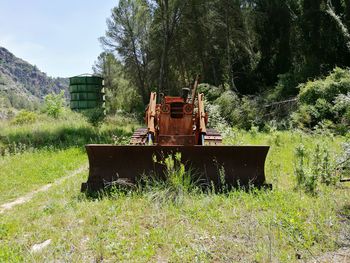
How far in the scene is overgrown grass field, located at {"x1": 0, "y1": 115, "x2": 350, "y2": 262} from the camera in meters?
3.06

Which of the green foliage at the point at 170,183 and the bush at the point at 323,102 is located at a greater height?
the bush at the point at 323,102

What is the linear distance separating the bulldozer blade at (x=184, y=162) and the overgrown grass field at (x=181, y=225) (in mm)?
304

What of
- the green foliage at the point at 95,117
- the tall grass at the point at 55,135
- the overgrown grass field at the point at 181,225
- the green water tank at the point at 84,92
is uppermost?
the green water tank at the point at 84,92

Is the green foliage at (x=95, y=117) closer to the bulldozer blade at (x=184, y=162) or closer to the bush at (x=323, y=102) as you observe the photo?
the bush at (x=323, y=102)

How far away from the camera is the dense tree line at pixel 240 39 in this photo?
1452 centimetres

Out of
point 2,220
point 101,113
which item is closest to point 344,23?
point 101,113

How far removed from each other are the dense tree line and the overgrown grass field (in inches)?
429

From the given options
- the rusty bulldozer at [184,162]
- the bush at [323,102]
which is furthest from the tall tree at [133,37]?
the rusty bulldozer at [184,162]

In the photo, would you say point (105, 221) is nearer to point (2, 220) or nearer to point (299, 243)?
point (2, 220)

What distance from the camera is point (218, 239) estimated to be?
3.31m

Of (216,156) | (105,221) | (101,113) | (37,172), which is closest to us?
(105,221)

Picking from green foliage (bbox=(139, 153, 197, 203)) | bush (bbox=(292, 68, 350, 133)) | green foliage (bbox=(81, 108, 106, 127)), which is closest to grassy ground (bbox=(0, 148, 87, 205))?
green foliage (bbox=(139, 153, 197, 203))

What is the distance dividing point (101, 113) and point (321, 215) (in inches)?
518

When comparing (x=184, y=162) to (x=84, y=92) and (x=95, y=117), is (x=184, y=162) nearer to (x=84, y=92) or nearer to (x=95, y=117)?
(x=95, y=117)
